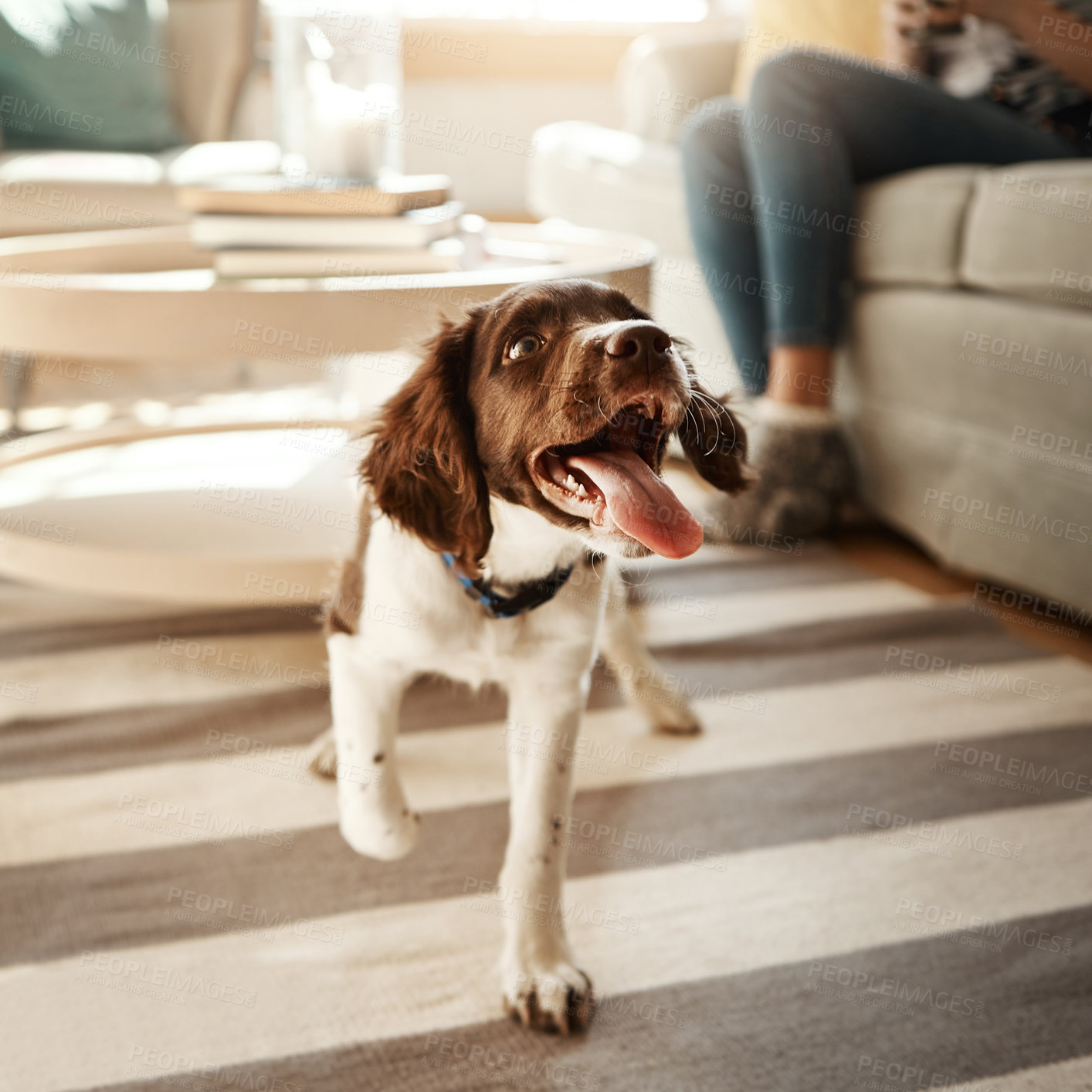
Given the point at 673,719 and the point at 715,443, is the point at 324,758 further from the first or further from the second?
the point at 715,443

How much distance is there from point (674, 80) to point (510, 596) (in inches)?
107

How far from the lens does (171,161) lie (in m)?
3.72

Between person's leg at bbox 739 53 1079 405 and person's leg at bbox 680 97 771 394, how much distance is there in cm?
18

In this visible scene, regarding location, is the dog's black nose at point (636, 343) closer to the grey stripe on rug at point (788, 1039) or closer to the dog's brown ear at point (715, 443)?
the dog's brown ear at point (715, 443)

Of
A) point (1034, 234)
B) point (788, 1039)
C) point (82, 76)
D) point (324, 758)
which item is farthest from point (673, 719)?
point (82, 76)

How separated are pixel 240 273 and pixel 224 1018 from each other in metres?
1.18

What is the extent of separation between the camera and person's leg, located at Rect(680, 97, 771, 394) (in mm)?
2607

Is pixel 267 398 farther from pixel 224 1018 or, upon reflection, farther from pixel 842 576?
pixel 224 1018

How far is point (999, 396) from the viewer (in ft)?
6.67

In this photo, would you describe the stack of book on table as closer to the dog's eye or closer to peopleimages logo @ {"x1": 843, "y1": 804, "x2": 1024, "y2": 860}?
the dog's eye

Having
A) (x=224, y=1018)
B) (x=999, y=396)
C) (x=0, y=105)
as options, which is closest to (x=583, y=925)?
(x=224, y=1018)

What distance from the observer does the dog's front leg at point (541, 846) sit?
1110 millimetres

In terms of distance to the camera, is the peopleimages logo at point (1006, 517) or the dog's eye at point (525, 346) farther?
the peopleimages logo at point (1006, 517)

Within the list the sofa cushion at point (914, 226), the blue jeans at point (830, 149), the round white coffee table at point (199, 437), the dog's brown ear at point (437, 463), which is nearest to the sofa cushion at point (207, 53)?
the round white coffee table at point (199, 437)
